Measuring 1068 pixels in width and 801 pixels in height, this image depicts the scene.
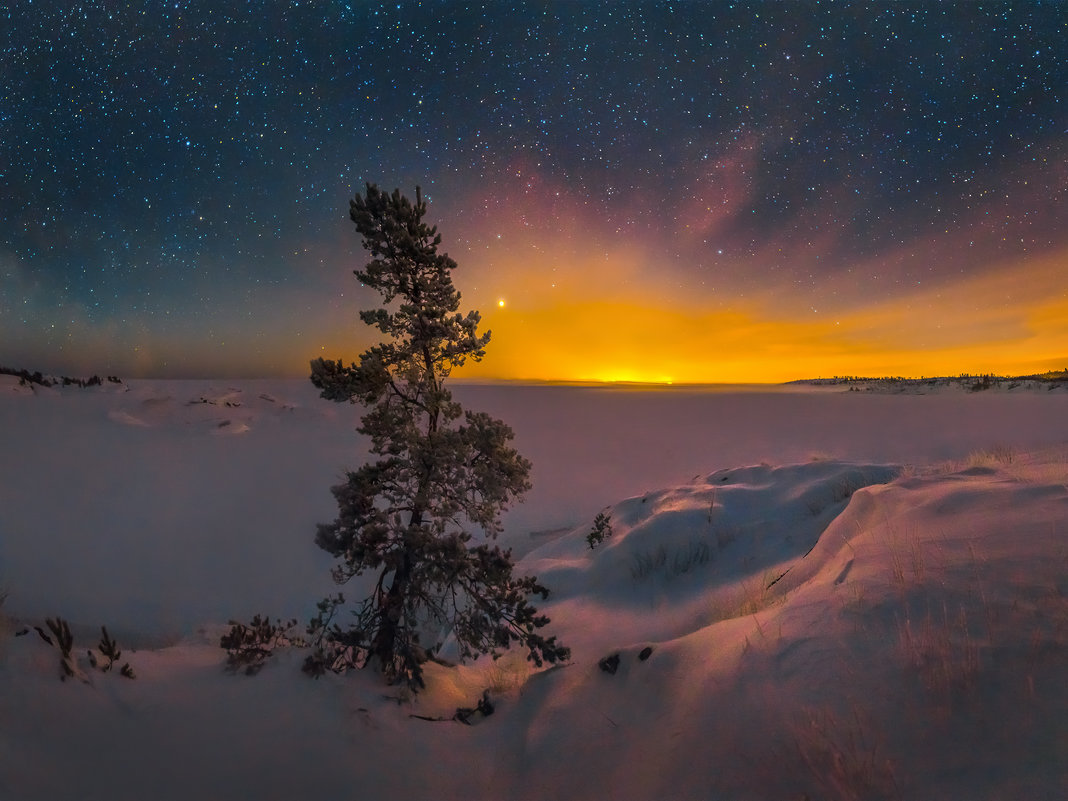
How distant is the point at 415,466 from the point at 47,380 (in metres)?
21.3

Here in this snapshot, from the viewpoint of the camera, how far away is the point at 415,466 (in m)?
4.39

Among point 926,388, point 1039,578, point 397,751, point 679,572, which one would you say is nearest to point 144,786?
point 397,751

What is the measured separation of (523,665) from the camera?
507 centimetres

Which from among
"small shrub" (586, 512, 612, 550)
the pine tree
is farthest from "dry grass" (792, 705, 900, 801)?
"small shrub" (586, 512, 612, 550)

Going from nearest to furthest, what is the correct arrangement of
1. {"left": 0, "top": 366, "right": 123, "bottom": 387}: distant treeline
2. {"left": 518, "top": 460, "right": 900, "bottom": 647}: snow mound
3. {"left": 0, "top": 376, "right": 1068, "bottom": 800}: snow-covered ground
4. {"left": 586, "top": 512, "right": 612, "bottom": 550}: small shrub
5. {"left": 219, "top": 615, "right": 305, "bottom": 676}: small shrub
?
{"left": 0, "top": 376, "right": 1068, "bottom": 800}: snow-covered ground < {"left": 219, "top": 615, "right": 305, "bottom": 676}: small shrub < {"left": 518, "top": 460, "right": 900, "bottom": 647}: snow mound < {"left": 586, "top": 512, "right": 612, "bottom": 550}: small shrub < {"left": 0, "top": 366, "right": 123, "bottom": 387}: distant treeline

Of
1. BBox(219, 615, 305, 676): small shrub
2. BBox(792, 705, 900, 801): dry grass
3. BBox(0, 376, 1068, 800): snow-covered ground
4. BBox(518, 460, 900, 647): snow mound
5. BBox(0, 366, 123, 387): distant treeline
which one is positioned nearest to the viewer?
BBox(792, 705, 900, 801): dry grass

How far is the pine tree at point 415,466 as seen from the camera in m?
4.18

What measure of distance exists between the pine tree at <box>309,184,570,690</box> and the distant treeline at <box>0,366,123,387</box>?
1958cm

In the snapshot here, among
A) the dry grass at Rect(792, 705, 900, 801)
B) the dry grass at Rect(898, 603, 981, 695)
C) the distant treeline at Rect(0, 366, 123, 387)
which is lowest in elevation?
the dry grass at Rect(792, 705, 900, 801)

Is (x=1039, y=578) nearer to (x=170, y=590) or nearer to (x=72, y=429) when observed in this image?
(x=170, y=590)

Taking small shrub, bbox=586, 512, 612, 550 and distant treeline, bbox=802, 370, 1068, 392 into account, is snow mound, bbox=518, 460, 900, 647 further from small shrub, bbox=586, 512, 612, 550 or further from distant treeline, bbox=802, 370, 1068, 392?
distant treeline, bbox=802, 370, 1068, 392

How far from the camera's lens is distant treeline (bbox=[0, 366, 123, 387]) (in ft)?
52.9

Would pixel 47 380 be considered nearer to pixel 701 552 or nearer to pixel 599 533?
pixel 599 533

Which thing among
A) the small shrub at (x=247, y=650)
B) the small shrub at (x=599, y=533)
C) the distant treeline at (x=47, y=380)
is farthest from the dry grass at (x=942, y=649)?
the distant treeline at (x=47, y=380)
